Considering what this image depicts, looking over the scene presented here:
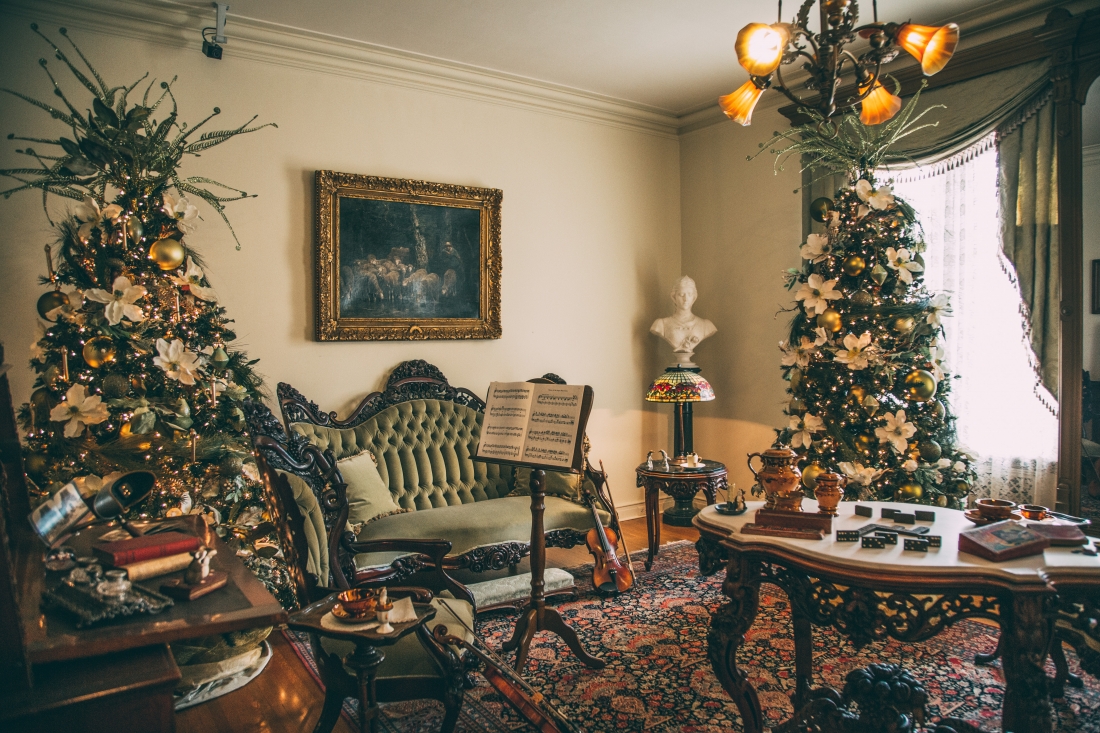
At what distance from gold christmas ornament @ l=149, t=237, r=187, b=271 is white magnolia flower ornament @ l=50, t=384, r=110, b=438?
63 centimetres

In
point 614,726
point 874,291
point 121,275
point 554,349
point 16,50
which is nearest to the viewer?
point 614,726

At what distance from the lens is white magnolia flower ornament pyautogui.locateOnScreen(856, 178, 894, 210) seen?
384 centimetres

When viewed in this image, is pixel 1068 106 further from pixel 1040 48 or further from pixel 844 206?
pixel 844 206

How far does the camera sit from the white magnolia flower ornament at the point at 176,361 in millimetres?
3080

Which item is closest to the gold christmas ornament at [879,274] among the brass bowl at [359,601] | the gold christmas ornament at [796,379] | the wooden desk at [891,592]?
the gold christmas ornament at [796,379]

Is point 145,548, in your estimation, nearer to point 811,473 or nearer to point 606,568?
point 606,568

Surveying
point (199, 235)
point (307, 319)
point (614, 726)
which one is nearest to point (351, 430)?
point (307, 319)

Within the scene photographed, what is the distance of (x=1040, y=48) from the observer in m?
3.88

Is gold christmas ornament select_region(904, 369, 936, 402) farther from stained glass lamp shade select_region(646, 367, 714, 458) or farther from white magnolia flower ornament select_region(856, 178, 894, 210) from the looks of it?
stained glass lamp shade select_region(646, 367, 714, 458)

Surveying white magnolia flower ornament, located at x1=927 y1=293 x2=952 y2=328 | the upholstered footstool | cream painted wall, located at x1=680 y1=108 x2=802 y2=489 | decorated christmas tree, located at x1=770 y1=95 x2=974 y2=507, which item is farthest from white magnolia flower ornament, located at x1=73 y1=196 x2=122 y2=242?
cream painted wall, located at x1=680 y1=108 x2=802 y2=489

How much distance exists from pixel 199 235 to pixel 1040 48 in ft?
16.1

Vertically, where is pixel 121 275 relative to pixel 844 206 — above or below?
below

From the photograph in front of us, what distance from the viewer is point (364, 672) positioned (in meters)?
2.01

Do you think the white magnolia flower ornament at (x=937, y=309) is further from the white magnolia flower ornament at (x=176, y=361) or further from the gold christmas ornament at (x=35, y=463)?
the gold christmas ornament at (x=35, y=463)
